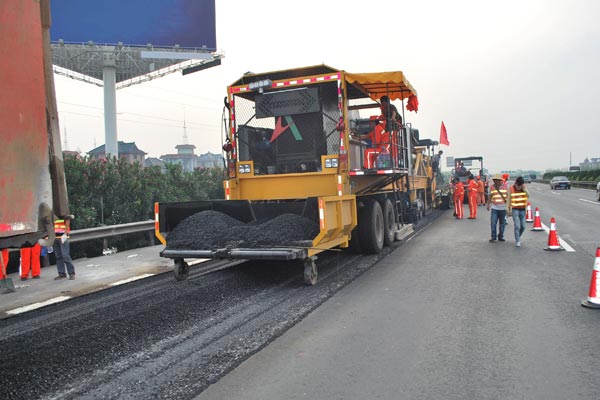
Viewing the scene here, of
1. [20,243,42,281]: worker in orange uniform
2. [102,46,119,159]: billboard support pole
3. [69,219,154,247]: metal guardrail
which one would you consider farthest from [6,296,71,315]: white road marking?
[102,46,119,159]: billboard support pole

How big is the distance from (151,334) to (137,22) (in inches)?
1286

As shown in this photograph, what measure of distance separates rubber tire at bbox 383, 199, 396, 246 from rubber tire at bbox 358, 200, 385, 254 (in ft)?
2.96

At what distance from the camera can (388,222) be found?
36.5 ft

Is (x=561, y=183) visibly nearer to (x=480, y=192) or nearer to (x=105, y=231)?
(x=480, y=192)

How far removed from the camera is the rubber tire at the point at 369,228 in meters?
9.66

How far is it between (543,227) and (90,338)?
13061mm

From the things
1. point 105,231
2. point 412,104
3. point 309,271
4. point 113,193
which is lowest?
point 309,271

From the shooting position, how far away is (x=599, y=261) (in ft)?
18.7

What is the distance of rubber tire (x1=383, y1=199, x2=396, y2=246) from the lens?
10866 mm

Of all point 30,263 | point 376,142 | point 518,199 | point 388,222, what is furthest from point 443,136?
point 30,263

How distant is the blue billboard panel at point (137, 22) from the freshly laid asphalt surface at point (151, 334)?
95.8ft

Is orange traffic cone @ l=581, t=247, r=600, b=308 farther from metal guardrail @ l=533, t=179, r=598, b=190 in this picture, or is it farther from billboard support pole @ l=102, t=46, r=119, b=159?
metal guardrail @ l=533, t=179, r=598, b=190

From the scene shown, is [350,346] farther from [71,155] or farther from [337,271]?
[71,155]

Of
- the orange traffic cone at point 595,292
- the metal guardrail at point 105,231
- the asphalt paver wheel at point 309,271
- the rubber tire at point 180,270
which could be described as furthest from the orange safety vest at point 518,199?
the metal guardrail at point 105,231
